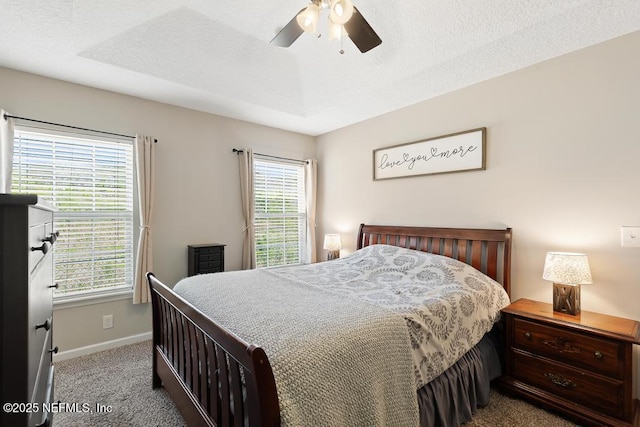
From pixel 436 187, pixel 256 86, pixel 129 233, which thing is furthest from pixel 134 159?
pixel 436 187

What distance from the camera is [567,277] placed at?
2.12m

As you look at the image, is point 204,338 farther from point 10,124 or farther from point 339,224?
point 339,224

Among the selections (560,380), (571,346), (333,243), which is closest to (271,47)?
(333,243)

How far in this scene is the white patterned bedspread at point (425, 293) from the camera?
5.86 feet

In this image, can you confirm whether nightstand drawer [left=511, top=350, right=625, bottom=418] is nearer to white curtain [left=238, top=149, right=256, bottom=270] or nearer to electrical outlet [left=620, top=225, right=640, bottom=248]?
electrical outlet [left=620, top=225, right=640, bottom=248]

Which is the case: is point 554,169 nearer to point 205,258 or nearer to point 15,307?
point 15,307

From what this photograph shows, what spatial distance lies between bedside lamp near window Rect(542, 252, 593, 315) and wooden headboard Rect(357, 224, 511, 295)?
1.31ft

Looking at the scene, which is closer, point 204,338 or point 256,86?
point 204,338

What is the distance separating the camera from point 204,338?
151cm

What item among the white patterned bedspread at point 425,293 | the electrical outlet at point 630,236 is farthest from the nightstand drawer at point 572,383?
the electrical outlet at point 630,236

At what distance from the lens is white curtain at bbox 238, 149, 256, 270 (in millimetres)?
3926

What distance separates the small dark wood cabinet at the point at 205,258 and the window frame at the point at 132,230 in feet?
1.82

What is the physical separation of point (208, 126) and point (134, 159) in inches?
36.6

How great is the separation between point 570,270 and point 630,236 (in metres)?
0.48
